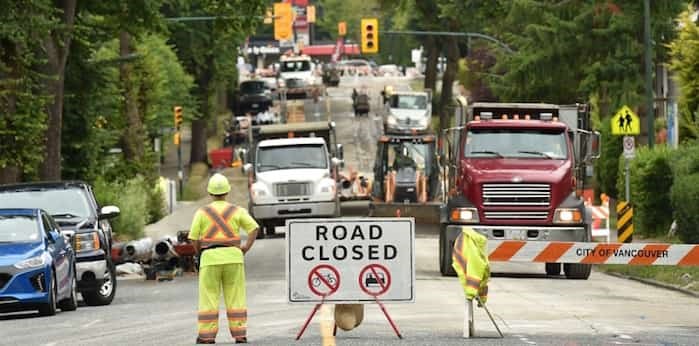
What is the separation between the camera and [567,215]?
2953 cm

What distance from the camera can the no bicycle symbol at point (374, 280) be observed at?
58.6 feet

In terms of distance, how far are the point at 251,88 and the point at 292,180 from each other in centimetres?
6367

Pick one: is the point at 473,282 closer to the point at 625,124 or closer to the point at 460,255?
the point at 460,255

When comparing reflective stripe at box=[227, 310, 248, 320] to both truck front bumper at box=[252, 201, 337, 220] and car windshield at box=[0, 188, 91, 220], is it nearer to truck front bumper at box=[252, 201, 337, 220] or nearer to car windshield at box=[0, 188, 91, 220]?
car windshield at box=[0, 188, 91, 220]

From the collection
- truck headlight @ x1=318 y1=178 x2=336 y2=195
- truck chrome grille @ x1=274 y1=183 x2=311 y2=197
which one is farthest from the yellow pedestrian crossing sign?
truck chrome grille @ x1=274 y1=183 x2=311 y2=197

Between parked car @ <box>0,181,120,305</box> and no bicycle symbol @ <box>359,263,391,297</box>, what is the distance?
863cm

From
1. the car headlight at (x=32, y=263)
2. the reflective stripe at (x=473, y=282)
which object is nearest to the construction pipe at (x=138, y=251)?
the car headlight at (x=32, y=263)

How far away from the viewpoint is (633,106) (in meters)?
55.6

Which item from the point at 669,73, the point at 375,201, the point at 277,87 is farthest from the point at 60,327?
the point at 277,87

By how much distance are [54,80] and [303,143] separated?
28.0 ft

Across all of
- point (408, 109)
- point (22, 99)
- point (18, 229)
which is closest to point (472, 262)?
point (18, 229)

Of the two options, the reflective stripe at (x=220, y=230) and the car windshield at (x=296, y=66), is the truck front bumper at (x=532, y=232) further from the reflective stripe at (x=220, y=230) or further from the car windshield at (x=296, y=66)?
the car windshield at (x=296, y=66)

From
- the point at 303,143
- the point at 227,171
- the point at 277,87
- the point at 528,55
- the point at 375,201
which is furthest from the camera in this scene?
the point at 277,87

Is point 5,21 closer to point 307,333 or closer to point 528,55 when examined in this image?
point 307,333
